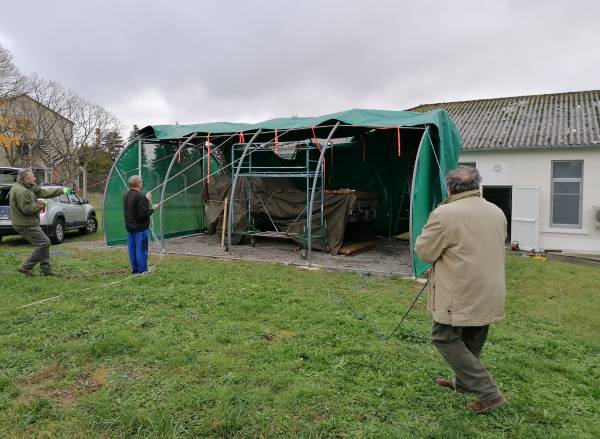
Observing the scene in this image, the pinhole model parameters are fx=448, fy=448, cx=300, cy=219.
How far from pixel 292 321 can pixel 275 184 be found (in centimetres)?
674

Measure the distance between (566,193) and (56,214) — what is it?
13.6m

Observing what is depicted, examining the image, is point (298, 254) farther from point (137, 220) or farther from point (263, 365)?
point (263, 365)

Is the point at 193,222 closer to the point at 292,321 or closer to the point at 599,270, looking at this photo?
the point at 292,321

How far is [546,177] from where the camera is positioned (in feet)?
40.6

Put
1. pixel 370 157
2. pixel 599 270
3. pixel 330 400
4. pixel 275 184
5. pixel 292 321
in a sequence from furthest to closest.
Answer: pixel 370 157
pixel 275 184
pixel 599 270
pixel 292 321
pixel 330 400

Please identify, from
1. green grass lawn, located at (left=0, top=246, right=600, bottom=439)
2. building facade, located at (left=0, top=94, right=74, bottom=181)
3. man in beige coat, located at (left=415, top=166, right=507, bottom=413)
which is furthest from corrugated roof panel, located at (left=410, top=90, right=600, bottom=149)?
building facade, located at (left=0, top=94, right=74, bottom=181)

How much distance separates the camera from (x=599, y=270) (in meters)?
9.21

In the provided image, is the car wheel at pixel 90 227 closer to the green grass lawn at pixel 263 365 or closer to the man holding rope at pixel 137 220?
the man holding rope at pixel 137 220

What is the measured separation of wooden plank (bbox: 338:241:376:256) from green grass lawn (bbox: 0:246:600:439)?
10.5ft

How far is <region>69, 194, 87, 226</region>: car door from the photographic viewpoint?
12615mm

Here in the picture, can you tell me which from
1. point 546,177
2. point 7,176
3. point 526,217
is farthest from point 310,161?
point 7,176

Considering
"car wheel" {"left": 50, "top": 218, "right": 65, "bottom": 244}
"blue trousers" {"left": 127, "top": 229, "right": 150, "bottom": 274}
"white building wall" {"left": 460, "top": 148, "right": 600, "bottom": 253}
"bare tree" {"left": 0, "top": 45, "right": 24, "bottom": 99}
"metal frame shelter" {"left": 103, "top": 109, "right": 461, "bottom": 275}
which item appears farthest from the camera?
"bare tree" {"left": 0, "top": 45, "right": 24, "bottom": 99}

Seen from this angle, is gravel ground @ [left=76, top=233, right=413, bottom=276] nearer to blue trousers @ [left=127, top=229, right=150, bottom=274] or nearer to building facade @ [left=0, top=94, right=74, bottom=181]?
blue trousers @ [left=127, top=229, right=150, bottom=274]

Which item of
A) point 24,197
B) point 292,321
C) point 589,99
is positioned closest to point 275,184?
point 24,197
